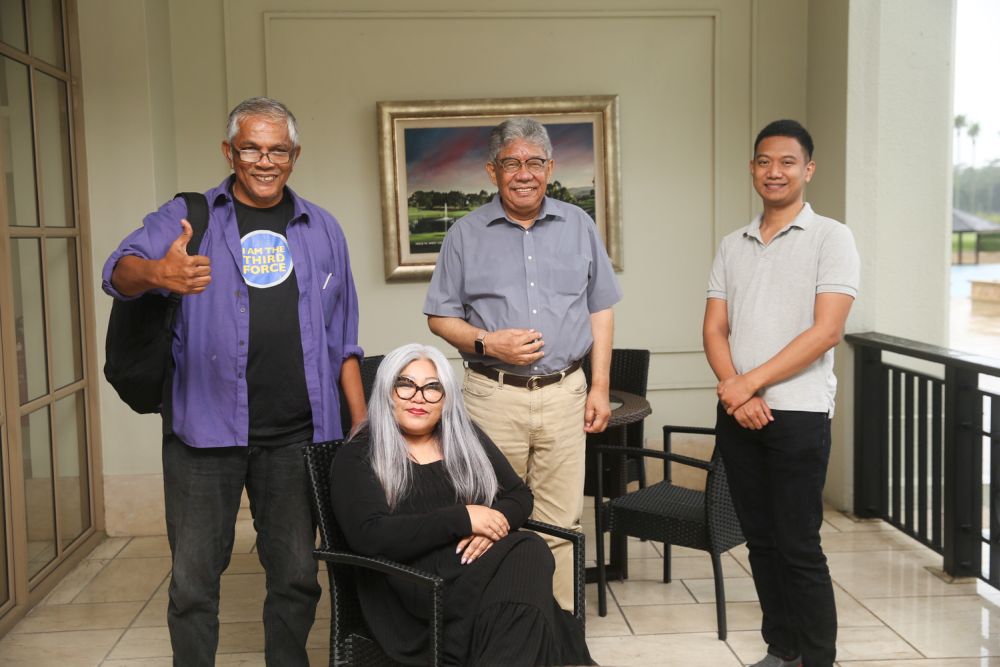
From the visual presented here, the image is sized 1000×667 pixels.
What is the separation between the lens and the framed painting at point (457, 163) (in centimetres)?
499

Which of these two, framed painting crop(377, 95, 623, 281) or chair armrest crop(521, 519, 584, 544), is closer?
chair armrest crop(521, 519, 584, 544)

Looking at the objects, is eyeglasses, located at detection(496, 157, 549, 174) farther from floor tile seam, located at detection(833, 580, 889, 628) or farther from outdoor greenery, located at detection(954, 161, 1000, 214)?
outdoor greenery, located at detection(954, 161, 1000, 214)

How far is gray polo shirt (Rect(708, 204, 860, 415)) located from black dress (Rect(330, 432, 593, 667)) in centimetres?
86

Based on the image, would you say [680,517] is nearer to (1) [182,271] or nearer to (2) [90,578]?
(1) [182,271]

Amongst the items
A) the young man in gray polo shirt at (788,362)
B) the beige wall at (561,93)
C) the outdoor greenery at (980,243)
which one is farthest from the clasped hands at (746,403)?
the outdoor greenery at (980,243)

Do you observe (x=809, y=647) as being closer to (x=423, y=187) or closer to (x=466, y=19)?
(x=423, y=187)

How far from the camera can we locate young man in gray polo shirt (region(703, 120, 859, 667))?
2.76 m

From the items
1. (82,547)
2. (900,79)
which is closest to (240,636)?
(82,547)

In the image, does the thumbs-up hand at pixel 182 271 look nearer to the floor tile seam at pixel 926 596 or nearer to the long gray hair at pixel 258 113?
the long gray hair at pixel 258 113

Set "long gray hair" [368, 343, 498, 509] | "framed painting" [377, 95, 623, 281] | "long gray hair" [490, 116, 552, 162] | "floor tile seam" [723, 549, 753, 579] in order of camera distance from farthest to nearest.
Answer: "framed painting" [377, 95, 623, 281] < "floor tile seam" [723, 549, 753, 579] < "long gray hair" [490, 116, 552, 162] < "long gray hair" [368, 343, 498, 509]

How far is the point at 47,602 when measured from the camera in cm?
398

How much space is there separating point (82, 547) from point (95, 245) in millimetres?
1401

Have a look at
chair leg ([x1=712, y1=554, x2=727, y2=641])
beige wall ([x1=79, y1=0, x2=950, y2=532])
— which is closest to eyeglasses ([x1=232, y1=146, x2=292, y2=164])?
chair leg ([x1=712, y1=554, x2=727, y2=641])

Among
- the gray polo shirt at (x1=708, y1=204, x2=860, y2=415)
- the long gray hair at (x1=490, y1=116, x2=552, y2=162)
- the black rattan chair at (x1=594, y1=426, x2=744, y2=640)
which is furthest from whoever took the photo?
the black rattan chair at (x1=594, y1=426, x2=744, y2=640)
